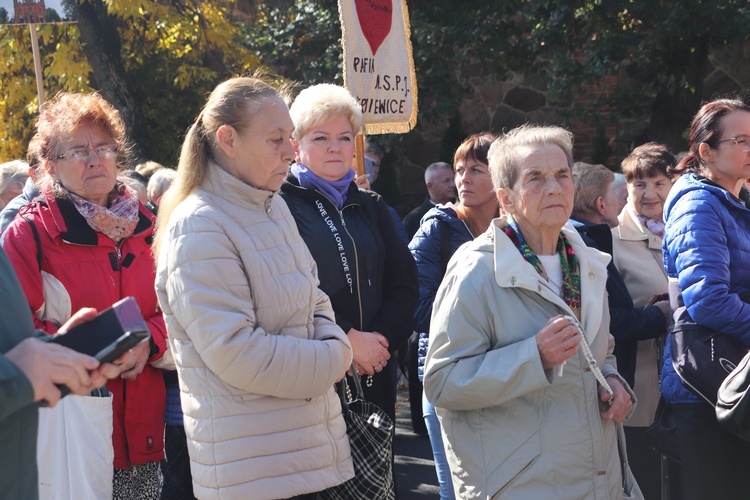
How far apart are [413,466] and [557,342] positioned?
3658 mm

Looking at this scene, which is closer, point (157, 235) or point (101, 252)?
point (157, 235)

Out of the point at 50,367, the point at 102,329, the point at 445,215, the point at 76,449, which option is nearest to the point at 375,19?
the point at 445,215

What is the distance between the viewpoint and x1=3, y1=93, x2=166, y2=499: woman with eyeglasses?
11.3ft

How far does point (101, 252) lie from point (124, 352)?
Result: 65.2 inches

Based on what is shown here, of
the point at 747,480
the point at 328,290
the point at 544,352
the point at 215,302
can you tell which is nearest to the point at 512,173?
the point at 544,352

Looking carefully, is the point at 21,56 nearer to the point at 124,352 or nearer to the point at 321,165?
the point at 321,165

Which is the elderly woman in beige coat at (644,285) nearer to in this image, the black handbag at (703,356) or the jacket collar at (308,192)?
the black handbag at (703,356)

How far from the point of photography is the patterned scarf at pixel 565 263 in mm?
3168

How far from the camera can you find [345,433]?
3.04m

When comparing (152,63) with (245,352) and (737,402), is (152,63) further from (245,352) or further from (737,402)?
(737,402)

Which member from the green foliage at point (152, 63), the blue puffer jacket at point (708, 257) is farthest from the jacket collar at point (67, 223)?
the green foliage at point (152, 63)

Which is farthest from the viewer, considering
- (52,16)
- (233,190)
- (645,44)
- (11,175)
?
(645,44)

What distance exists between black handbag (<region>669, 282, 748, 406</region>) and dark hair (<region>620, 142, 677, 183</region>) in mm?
1562

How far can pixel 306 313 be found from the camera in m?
2.99
